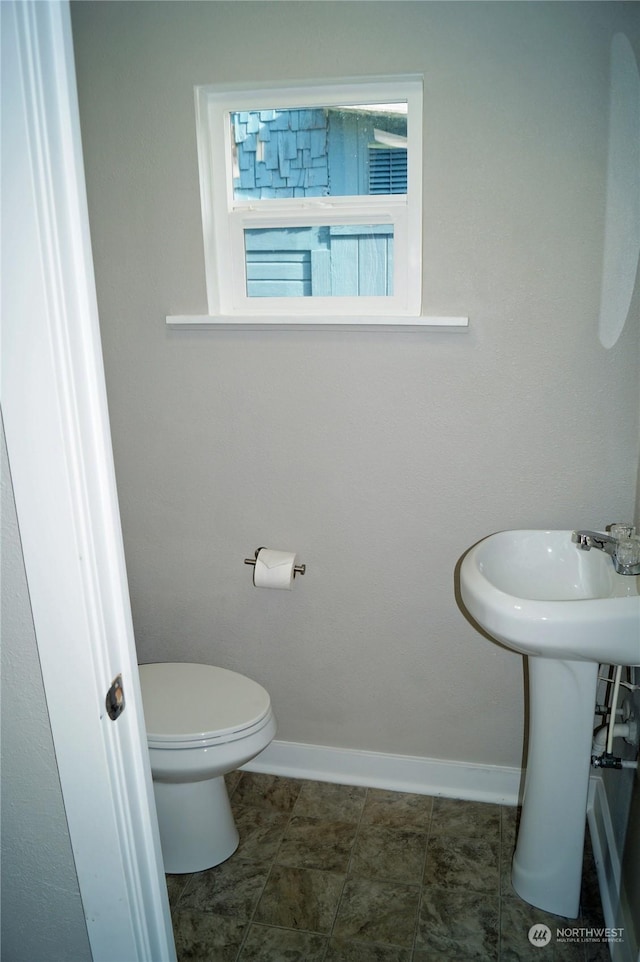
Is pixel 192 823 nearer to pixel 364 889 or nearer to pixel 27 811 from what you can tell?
pixel 364 889

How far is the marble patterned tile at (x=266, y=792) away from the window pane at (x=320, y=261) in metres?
1.52

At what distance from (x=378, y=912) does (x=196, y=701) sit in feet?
2.30

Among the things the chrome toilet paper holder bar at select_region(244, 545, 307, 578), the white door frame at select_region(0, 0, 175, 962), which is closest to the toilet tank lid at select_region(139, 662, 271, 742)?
the chrome toilet paper holder bar at select_region(244, 545, 307, 578)

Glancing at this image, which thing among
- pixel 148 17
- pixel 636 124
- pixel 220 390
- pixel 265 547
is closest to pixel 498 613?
pixel 265 547

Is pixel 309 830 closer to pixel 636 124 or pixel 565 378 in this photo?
pixel 565 378

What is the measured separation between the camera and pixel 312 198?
2029 mm

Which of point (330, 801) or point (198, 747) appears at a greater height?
point (198, 747)

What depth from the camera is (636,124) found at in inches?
67.0

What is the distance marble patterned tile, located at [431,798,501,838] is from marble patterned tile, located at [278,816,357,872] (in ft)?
0.83

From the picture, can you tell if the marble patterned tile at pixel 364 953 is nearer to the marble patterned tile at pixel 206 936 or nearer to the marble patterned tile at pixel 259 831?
the marble patterned tile at pixel 206 936

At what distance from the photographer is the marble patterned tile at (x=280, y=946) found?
5.73ft

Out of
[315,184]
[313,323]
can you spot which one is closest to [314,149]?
[315,184]

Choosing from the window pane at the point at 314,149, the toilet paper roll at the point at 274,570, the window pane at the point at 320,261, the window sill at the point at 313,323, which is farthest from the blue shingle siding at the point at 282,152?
the toilet paper roll at the point at 274,570

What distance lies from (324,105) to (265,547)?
4.07 feet
